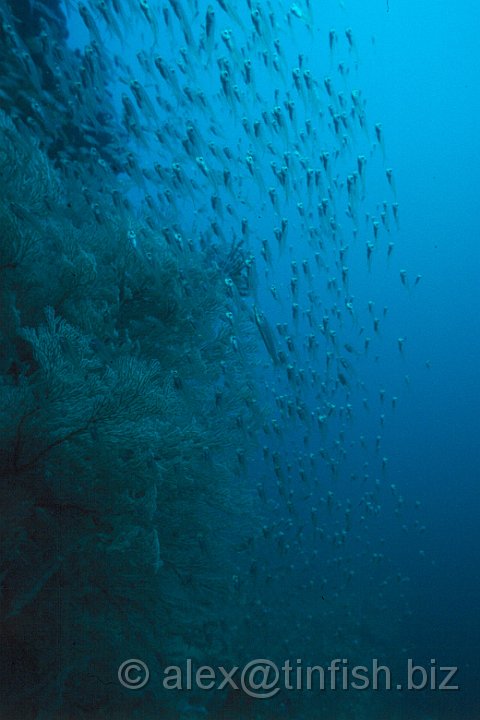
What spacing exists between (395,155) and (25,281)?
34209mm

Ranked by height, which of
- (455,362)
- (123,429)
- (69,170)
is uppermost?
(455,362)

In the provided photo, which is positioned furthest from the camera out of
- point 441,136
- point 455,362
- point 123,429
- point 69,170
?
point 455,362

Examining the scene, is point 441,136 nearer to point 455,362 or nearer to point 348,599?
point 455,362

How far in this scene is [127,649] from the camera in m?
3.56

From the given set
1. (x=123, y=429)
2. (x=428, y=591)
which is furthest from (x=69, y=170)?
(x=428, y=591)

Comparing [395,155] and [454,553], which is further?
[454,553]

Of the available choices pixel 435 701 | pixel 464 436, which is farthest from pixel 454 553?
pixel 435 701

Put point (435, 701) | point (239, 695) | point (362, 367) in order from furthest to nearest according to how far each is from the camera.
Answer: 1. point (362, 367)
2. point (435, 701)
3. point (239, 695)

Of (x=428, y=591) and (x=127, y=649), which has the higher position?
(x=428, y=591)

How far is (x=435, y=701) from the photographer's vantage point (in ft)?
45.5

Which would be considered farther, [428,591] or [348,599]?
[428,591]

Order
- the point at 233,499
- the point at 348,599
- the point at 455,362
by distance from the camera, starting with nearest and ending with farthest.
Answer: the point at 233,499
the point at 348,599
the point at 455,362

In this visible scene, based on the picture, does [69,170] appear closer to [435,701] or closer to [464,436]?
[435,701]

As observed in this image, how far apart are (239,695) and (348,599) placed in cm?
481
